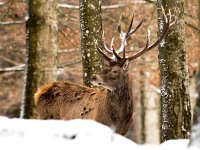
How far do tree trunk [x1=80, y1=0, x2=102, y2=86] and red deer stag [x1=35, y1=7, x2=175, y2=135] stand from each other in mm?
588

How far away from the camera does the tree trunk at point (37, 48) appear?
1093 centimetres

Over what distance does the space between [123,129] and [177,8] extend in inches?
77.6

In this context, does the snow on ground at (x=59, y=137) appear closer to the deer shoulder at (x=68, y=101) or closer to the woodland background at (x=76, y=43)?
the deer shoulder at (x=68, y=101)

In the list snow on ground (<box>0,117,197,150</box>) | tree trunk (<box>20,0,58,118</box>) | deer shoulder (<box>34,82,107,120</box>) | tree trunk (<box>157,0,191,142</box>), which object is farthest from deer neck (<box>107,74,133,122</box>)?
snow on ground (<box>0,117,197,150</box>)

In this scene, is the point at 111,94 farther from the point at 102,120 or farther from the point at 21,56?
the point at 21,56

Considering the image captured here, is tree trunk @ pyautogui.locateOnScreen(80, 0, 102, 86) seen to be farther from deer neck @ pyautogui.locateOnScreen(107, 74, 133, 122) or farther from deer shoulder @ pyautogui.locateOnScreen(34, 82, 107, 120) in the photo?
deer neck @ pyautogui.locateOnScreen(107, 74, 133, 122)

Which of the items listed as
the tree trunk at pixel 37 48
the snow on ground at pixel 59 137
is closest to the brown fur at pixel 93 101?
the tree trunk at pixel 37 48

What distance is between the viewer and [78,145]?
163 inches

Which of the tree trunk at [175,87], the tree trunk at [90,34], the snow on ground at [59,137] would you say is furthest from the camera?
the tree trunk at [90,34]

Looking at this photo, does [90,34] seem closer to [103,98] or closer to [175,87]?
[103,98]

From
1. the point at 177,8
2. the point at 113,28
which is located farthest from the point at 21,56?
the point at 177,8

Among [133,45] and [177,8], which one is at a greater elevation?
[177,8]

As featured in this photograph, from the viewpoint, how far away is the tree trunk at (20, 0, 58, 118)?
35.9 feet

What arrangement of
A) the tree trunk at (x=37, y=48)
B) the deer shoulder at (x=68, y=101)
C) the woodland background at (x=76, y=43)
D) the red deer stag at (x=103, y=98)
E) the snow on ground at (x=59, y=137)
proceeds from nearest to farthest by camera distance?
1. the snow on ground at (x=59, y=137)
2. the red deer stag at (x=103, y=98)
3. the deer shoulder at (x=68, y=101)
4. the tree trunk at (x=37, y=48)
5. the woodland background at (x=76, y=43)
